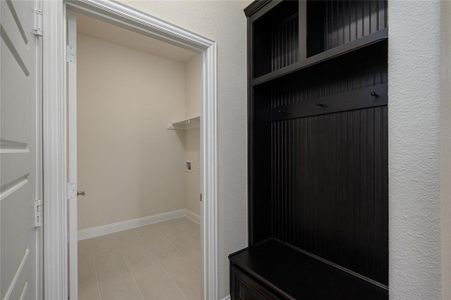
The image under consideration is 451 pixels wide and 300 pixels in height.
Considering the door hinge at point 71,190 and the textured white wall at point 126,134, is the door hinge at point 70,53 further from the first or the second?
the textured white wall at point 126,134

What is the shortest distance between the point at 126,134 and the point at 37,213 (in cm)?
246

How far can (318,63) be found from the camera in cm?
132

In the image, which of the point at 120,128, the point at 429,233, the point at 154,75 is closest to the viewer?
the point at 429,233

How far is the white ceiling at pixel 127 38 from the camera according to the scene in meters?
2.69

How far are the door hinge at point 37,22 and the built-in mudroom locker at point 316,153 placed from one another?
53.2 inches

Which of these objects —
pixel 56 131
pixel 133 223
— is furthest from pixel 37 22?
pixel 133 223

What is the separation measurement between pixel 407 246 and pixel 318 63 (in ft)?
3.49

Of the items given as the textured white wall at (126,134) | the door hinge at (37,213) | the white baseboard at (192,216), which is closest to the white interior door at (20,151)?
the door hinge at (37,213)

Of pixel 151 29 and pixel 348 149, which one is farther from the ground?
pixel 151 29

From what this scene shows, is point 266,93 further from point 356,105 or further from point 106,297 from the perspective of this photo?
point 106,297

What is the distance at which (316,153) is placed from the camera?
A: 1585 millimetres

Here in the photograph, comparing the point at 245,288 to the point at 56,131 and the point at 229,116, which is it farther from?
the point at 56,131

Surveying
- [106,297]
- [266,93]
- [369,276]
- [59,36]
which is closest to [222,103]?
[266,93]

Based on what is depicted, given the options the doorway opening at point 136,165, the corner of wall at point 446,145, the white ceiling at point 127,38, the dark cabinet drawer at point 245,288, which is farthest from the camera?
the white ceiling at point 127,38
